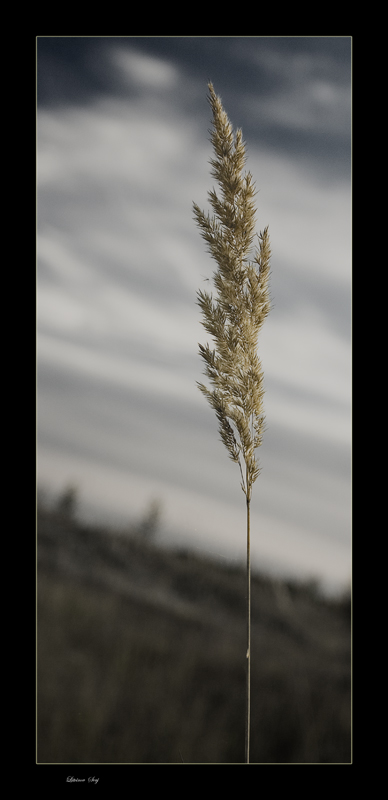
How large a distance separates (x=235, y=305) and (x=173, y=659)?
1.74m

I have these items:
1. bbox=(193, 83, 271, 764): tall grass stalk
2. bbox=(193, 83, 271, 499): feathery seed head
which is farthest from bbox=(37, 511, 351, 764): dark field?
bbox=(193, 83, 271, 499): feathery seed head

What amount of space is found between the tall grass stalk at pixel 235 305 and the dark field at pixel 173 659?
0.26 metres

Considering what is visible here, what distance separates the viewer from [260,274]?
189cm

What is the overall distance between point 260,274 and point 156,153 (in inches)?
40.2

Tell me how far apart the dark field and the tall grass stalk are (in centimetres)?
26

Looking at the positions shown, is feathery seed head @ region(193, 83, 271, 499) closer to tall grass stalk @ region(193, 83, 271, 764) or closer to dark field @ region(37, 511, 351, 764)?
tall grass stalk @ region(193, 83, 271, 764)

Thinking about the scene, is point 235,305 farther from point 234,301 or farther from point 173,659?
point 173,659

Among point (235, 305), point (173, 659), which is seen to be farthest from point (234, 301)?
point (173, 659)

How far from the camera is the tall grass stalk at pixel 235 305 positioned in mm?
1854

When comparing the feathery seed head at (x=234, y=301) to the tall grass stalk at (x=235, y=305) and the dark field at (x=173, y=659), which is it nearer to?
the tall grass stalk at (x=235, y=305)

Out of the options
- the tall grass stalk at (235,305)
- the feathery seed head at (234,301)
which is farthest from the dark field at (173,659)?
the feathery seed head at (234,301)

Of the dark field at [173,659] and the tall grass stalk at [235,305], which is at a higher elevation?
the tall grass stalk at [235,305]
